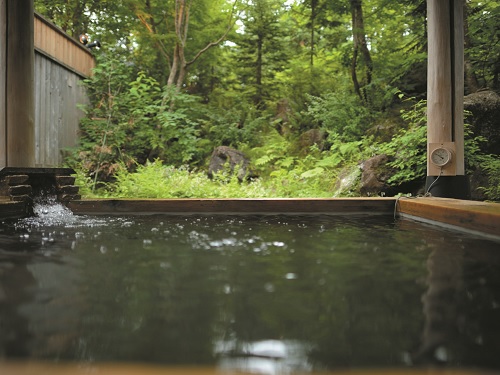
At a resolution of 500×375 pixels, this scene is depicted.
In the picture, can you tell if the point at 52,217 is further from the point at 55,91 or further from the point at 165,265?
the point at 55,91

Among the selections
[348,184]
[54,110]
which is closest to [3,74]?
[54,110]

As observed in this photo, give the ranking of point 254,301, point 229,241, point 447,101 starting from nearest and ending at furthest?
1. point 254,301
2. point 229,241
3. point 447,101

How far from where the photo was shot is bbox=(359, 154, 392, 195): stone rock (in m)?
5.72

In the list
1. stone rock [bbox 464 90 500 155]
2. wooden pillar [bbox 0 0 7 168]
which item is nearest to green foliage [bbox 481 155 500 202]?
stone rock [bbox 464 90 500 155]

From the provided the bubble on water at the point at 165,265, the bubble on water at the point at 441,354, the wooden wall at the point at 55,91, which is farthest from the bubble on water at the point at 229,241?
the wooden wall at the point at 55,91

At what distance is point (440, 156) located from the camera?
14.2 ft

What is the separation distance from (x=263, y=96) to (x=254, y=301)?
1034cm

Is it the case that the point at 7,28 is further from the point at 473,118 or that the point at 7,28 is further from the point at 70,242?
the point at 473,118

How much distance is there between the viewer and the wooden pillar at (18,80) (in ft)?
14.6

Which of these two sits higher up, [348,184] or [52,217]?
[348,184]

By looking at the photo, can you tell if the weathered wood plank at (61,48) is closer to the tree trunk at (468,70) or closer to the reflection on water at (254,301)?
the reflection on water at (254,301)

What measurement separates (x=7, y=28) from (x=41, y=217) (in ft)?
7.69

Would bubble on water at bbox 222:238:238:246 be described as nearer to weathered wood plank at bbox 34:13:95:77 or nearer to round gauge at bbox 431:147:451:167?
round gauge at bbox 431:147:451:167

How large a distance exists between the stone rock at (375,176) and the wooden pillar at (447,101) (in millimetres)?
1308
